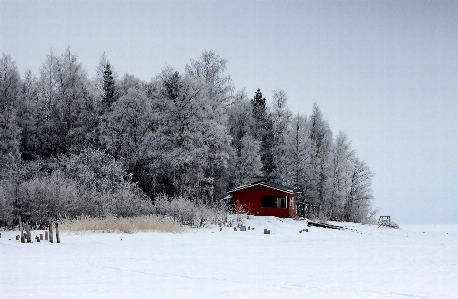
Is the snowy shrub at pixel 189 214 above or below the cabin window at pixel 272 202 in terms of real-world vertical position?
below

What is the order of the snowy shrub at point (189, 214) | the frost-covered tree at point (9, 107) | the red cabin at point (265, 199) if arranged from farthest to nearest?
the red cabin at point (265, 199) < the frost-covered tree at point (9, 107) < the snowy shrub at point (189, 214)

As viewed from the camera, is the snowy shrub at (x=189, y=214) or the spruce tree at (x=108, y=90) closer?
the snowy shrub at (x=189, y=214)

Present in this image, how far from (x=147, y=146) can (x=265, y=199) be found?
12547 mm

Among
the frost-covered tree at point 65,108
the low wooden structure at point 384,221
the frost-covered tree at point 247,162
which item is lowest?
the low wooden structure at point 384,221

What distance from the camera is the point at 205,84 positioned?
4384cm

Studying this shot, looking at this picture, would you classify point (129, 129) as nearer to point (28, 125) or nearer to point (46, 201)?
point (28, 125)

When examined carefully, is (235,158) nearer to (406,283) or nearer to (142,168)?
(142,168)

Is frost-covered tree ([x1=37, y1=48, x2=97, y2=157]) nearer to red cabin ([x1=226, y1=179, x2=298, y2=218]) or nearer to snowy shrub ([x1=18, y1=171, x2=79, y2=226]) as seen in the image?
snowy shrub ([x1=18, y1=171, x2=79, y2=226])

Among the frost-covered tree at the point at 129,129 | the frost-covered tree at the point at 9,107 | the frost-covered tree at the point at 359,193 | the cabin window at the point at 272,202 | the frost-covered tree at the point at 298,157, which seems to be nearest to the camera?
the frost-covered tree at the point at 9,107

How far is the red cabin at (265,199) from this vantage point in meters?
44.5

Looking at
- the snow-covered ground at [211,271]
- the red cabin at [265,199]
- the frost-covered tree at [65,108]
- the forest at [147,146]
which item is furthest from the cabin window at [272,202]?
the snow-covered ground at [211,271]

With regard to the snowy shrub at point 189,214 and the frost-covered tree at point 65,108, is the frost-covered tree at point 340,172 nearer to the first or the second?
the snowy shrub at point 189,214

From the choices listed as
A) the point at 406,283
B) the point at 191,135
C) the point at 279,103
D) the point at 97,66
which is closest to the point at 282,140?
the point at 279,103

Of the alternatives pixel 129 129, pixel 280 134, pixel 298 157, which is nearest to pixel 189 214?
pixel 129 129
